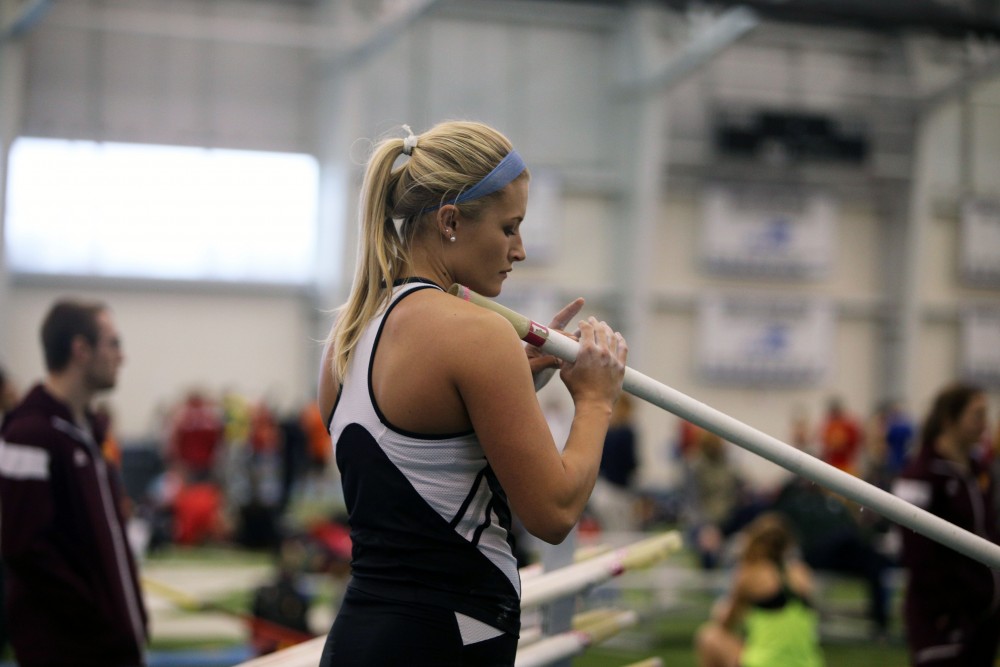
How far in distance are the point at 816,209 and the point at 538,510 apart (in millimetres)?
17662

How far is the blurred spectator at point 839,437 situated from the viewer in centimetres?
1420

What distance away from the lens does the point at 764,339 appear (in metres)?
18.1

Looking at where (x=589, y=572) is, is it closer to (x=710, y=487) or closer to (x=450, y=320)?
(x=450, y=320)

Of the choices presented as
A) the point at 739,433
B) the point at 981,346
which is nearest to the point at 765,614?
the point at 739,433

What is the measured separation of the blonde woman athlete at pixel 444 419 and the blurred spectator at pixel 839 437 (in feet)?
42.4

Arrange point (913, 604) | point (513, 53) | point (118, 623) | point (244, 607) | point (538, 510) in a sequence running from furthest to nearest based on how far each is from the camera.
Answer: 1. point (513, 53)
2. point (244, 607)
3. point (913, 604)
4. point (118, 623)
5. point (538, 510)

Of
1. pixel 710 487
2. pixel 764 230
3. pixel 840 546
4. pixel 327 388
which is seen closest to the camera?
pixel 327 388

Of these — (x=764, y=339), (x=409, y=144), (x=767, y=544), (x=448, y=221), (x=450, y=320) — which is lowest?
(x=764, y=339)

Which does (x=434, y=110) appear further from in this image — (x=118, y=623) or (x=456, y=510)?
(x=456, y=510)

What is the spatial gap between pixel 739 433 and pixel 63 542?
1.82m

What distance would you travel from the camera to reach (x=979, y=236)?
1922 cm

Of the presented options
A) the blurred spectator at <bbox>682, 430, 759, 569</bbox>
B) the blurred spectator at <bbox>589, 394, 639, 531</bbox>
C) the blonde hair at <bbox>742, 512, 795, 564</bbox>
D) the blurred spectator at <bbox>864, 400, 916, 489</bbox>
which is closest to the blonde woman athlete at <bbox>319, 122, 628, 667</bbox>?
the blonde hair at <bbox>742, 512, 795, 564</bbox>

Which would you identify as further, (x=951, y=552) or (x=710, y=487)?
(x=710, y=487)

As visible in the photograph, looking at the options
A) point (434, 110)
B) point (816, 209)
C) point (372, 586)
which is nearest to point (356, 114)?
point (434, 110)
